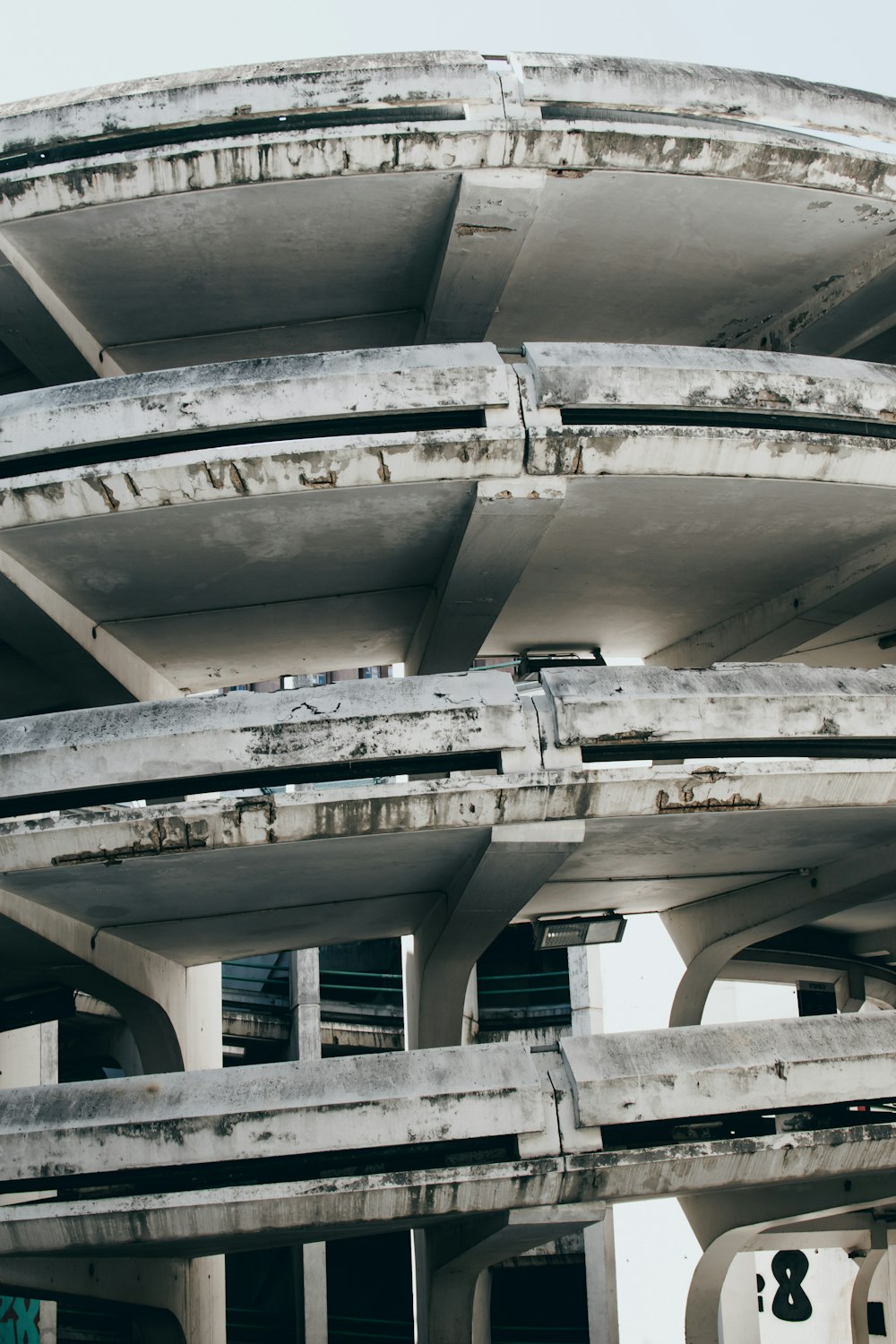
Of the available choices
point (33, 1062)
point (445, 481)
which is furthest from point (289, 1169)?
point (33, 1062)

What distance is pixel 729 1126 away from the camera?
10344 mm

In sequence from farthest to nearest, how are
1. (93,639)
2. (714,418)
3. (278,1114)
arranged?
1. (93,639)
2. (714,418)
3. (278,1114)

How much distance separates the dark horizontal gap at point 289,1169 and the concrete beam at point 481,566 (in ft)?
16.3

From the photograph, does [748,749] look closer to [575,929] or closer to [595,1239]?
[575,929]

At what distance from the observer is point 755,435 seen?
1113cm

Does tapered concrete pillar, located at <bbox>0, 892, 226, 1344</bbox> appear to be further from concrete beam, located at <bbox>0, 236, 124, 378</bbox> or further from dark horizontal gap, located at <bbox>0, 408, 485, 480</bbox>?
concrete beam, located at <bbox>0, 236, 124, 378</bbox>

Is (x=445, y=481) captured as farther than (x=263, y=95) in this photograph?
No

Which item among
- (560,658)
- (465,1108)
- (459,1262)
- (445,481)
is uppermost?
(560,658)

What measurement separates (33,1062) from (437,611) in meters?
11.7

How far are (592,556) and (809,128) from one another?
15.0 ft

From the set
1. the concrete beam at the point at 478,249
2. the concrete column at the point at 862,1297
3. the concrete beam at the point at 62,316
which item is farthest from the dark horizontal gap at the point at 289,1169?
the concrete column at the point at 862,1297

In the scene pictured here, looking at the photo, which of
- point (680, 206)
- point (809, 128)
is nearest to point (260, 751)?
point (680, 206)

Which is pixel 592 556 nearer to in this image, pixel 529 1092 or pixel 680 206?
pixel 680 206

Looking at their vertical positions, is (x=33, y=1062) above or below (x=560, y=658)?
below
